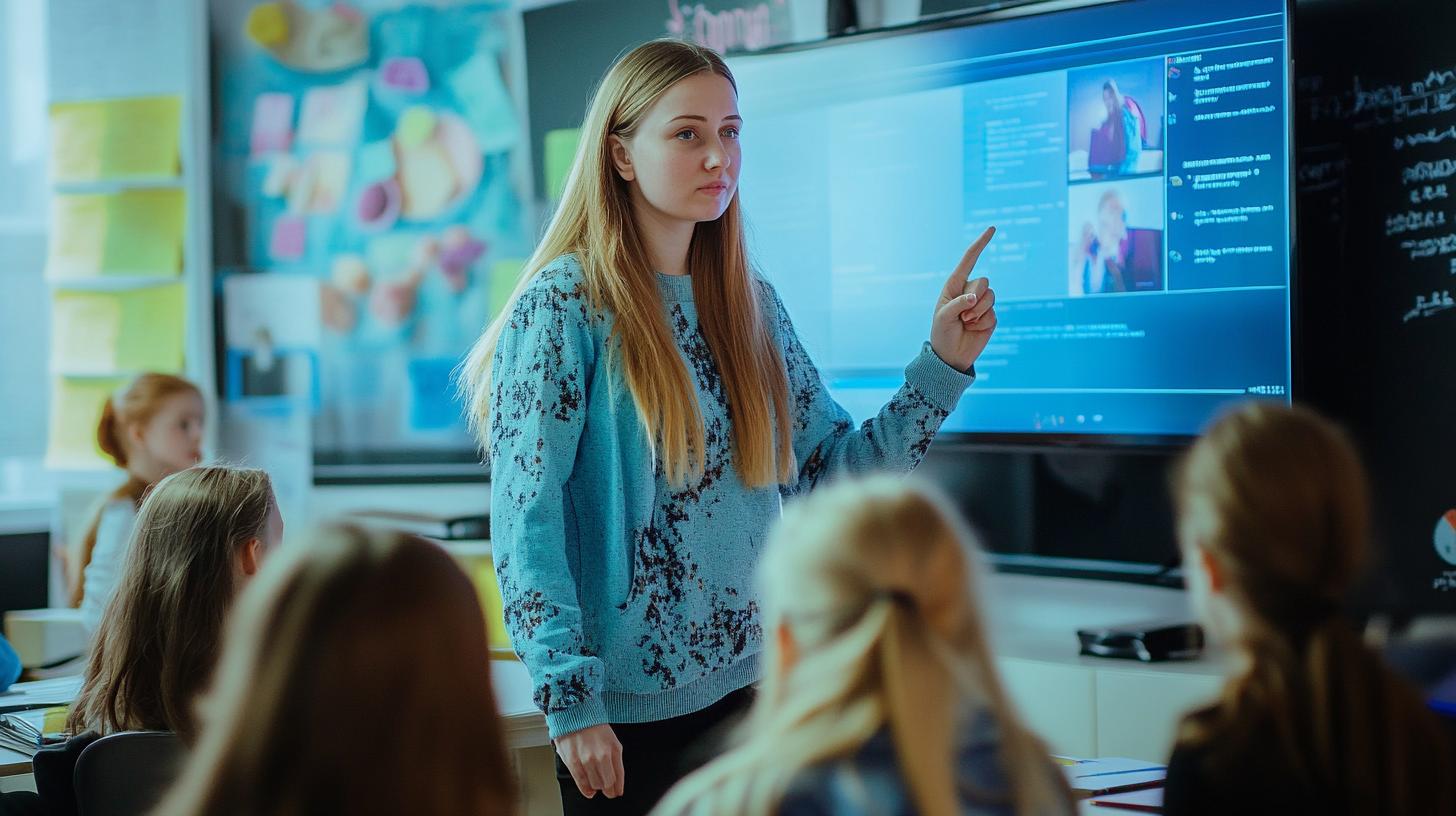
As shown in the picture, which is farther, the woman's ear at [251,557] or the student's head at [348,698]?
the woman's ear at [251,557]

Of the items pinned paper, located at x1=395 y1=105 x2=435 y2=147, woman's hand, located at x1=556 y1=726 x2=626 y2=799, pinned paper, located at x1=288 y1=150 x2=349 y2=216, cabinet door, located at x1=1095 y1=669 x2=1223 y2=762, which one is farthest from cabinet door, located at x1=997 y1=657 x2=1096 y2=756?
pinned paper, located at x1=288 y1=150 x2=349 y2=216

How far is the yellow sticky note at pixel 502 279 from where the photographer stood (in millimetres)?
4152

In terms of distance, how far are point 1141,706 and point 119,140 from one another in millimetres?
3640

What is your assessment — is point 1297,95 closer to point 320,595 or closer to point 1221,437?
point 1221,437

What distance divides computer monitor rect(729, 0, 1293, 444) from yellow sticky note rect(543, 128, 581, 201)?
817 millimetres

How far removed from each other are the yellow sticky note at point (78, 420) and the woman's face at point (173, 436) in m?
1.04

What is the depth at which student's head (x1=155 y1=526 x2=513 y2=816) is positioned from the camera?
0.94m

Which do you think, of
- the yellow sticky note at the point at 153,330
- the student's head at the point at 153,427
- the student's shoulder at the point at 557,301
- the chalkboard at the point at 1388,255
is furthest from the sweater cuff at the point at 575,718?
the yellow sticky note at the point at 153,330

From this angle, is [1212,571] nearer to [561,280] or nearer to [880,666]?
[880,666]

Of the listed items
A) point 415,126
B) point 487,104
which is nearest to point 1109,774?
point 487,104

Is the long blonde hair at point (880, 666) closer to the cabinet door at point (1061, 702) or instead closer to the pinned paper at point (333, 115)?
the cabinet door at point (1061, 702)

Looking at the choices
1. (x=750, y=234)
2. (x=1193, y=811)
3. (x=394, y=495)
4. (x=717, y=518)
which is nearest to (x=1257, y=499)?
(x=1193, y=811)

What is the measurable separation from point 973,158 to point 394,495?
228 cm

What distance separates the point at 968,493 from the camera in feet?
9.52
